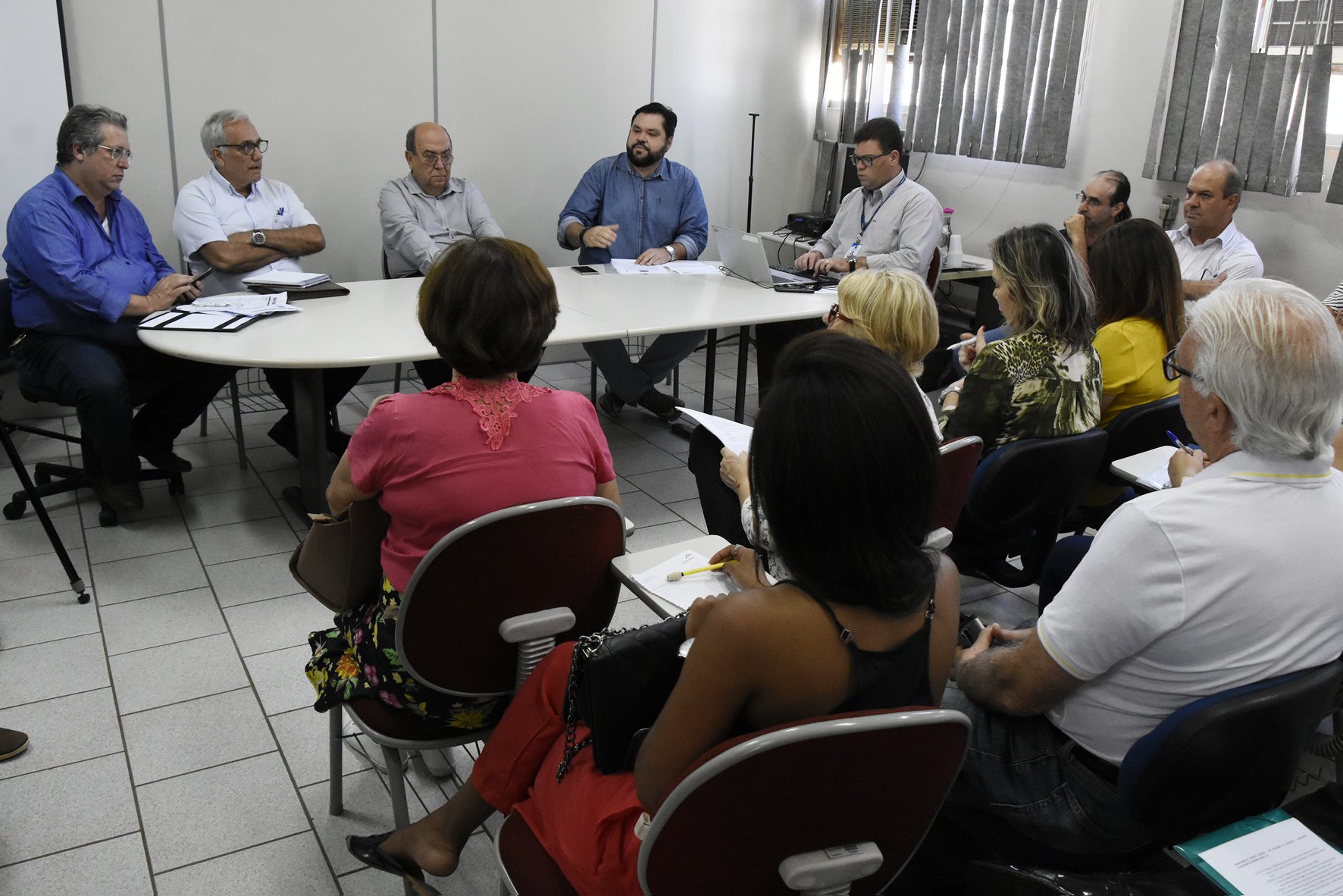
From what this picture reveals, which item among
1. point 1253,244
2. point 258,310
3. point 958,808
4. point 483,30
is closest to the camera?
point 958,808

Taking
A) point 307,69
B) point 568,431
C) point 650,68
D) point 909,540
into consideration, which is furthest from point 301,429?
point 650,68

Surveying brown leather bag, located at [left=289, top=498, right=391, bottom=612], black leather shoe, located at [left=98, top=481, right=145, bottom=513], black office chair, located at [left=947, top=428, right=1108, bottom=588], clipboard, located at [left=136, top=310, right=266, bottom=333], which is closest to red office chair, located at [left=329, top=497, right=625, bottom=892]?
brown leather bag, located at [left=289, top=498, right=391, bottom=612]

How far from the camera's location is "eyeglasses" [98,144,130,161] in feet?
10.7

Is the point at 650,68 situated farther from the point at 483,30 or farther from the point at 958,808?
the point at 958,808

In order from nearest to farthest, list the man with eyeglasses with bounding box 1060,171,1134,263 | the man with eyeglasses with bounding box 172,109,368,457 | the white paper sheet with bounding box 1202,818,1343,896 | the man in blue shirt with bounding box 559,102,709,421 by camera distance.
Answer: the white paper sheet with bounding box 1202,818,1343,896, the man with eyeglasses with bounding box 172,109,368,457, the man with eyeglasses with bounding box 1060,171,1134,263, the man in blue shirt with bounding box 559,102,709,421

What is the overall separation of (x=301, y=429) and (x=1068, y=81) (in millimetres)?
3952

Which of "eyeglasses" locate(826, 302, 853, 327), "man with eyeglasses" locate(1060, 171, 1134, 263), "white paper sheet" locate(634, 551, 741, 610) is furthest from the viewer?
"man with eyeglasses" locate(1060, 171, 1134, 263)

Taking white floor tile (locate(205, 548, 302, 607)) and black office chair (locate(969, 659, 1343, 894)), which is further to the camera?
white floor tile (locate(205, 548, 302, 607))

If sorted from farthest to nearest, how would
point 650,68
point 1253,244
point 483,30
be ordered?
point 650,68
point 483,30
point 1253,244

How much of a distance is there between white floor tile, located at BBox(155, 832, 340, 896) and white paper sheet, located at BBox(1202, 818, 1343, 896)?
4.87ft

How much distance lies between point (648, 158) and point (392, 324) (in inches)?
74.0

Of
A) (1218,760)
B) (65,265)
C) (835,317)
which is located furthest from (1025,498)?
(65,265)

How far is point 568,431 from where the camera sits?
1.72 meters

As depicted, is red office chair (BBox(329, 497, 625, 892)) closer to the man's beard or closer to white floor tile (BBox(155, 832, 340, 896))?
white floor tile (BBox(155, 832, 340, 896))
